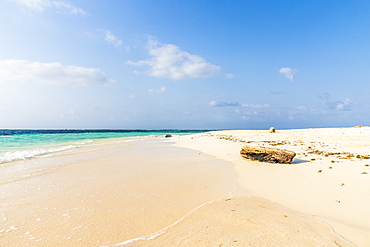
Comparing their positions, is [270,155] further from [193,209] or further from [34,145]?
[34,145]

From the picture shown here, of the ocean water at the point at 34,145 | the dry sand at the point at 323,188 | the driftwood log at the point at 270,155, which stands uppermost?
the driftwood log at the point at 270,155

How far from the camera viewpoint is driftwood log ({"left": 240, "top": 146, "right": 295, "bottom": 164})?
7539mm

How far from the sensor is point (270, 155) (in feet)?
25.7

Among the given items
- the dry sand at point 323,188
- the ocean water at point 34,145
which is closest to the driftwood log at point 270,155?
the dry sand at point 323,188

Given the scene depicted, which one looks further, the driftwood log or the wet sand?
the driftwood log

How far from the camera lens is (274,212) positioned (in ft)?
11.4

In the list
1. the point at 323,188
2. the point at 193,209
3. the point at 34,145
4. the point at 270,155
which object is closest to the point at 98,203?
the point at 193,209

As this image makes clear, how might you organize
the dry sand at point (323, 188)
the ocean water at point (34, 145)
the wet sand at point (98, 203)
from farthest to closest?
the ocean water at point (34, 145)
the dry sand at point (323, 188)
the wet sand at point (98, 203)

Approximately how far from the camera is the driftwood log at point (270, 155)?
7.54 m

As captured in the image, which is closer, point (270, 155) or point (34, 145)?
point (270, 155)

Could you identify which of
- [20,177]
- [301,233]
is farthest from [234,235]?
[20,177]

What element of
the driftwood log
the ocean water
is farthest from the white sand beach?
the ocean water

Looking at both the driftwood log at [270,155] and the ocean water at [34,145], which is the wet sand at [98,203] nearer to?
the driftwood log at [270,155]

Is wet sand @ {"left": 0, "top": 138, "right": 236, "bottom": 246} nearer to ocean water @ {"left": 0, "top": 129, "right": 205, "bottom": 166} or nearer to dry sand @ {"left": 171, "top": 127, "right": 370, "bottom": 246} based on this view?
dry sand @ {"left": 171, "top": 127, "right": 370, "bottom": 246}
